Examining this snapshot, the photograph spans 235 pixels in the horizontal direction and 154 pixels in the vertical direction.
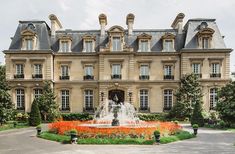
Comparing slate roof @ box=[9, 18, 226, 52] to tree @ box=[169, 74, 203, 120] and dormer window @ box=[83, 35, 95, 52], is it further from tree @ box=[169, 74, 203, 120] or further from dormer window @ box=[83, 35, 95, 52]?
tree @ box=[169, 74, 203, 120]

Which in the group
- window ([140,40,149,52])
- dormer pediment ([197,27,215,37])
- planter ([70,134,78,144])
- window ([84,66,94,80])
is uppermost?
dormer pediment ([197,27,215,37])

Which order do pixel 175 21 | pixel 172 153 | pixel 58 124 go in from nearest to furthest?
pixel 172 153 → pixel 58 124 → pixel 175 21

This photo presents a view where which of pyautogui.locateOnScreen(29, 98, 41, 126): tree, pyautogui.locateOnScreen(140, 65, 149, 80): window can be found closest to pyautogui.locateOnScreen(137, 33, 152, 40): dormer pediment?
pyautogui.locateOnScreen(140, 65, 149, 80): window

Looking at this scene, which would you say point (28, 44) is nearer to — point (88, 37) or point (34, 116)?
point (88, 37)

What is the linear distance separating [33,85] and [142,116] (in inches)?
512

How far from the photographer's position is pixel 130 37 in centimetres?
4053

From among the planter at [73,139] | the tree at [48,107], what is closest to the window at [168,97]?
the tree at [48,107]

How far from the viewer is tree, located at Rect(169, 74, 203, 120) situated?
35.8 metres

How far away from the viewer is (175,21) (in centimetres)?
4338

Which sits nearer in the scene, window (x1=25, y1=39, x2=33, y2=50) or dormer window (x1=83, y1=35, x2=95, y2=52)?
window (x1=25, y1=39, x2=33, y2=50)

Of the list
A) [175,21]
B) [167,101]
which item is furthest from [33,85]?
[175,21]

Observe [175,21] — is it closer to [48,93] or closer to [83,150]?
[48,93]

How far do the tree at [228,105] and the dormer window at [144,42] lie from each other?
11975mm

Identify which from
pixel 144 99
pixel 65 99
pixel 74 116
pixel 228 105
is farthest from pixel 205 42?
pixel 65 99
